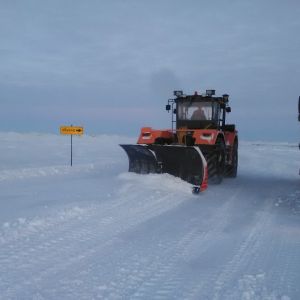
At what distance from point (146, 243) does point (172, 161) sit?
184 inches

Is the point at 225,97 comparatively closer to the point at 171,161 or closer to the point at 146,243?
the point at 171,161

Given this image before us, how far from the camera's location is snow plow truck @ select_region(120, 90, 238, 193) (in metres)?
8.82

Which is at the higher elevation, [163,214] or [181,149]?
[181,149]

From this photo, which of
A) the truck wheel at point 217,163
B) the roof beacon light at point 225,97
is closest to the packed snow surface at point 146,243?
the truck wheel at point 217,163

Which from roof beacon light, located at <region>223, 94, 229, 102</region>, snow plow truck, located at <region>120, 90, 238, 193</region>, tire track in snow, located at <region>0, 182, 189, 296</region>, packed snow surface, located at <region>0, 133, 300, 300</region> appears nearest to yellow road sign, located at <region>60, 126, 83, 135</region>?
snow plow truck, located at <region>120, 90, 238, 193</region>

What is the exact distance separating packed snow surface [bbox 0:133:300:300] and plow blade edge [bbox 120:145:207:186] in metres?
0.41

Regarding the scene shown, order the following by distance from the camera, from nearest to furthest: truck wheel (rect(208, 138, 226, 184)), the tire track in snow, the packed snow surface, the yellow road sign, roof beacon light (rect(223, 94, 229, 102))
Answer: the packed snow surface < the tire track in snow < truck wheel (rect(208, 138, 226, 184)) < roof beacon light (rect(223, 94, 229, 102)) < the yellow road sign

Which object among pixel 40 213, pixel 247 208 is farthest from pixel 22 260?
pixel 247 208

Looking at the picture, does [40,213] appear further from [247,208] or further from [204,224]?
[247,208]

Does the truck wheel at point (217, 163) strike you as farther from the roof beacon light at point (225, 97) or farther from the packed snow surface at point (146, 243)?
the roof beacon light at point (225, 97)

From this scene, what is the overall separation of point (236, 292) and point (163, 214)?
9.80ft

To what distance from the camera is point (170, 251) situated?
4461 millimetres

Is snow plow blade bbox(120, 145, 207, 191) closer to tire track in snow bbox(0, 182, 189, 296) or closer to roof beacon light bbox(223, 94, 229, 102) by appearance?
tire track in snow bbox(0, 182, 189, 296)

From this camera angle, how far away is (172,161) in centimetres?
928
